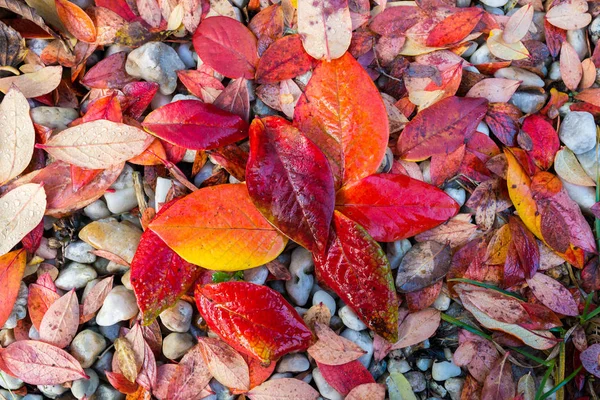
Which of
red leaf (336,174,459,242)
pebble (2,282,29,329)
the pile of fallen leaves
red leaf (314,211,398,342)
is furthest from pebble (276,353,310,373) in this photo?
pebble (2,282,29,329)

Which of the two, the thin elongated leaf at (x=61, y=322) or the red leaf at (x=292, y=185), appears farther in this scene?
the thin elongated leaf at (x=61, y=322)

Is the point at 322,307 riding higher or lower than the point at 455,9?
lower

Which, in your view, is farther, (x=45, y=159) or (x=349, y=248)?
(x=45, y=159)

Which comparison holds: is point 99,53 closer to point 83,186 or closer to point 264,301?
point 83,186

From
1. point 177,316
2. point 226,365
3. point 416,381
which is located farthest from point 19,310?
point 416,381

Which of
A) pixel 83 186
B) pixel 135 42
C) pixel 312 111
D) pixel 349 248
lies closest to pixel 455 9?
pixel 312 111

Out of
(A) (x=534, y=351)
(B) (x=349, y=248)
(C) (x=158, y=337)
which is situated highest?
(B) (x=349, y=248)

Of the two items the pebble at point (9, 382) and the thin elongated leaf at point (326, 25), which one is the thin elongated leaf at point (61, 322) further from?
the thin elongated leaf at point (326, 25)

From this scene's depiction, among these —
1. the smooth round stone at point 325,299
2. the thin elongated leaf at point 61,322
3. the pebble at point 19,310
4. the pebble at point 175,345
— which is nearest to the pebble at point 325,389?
the smooth round stone at point 325,299
